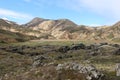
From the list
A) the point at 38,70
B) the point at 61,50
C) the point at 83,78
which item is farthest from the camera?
the point at 61,50

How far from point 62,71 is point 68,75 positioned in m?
1.32

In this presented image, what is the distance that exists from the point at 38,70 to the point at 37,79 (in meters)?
2.89

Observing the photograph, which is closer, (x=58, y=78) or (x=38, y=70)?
(x=58, y=78)

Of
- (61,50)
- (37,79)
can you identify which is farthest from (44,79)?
(61,50)

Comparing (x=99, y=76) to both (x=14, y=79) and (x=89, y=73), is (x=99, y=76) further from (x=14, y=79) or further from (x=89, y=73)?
(x=14, y=79)

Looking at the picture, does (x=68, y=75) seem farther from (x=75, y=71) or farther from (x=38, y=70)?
(x=38, y=70)

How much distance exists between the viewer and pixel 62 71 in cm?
4219

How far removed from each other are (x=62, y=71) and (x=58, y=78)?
1628mm

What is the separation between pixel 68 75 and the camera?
136 feet

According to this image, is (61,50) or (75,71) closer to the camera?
(75,71)

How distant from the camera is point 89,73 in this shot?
41.0m

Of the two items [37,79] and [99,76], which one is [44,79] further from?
[99,76]

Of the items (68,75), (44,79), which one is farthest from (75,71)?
(44,79)

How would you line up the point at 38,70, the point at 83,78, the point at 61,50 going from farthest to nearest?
1. the point at 61,50
2. the point at 38,70
3. the point at 83,78
